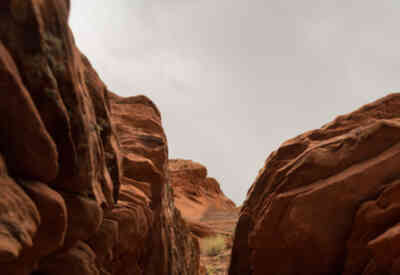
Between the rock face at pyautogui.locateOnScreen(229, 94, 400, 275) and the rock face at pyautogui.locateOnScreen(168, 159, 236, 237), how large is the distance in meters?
20.2

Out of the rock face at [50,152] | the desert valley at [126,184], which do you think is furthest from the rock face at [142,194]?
the rock face at [50,152]

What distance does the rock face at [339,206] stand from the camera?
263 inches

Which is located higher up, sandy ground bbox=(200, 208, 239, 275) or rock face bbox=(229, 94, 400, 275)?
rock face bbox=(229, 94, 400, 275)

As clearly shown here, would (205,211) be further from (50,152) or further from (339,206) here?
(50,152)

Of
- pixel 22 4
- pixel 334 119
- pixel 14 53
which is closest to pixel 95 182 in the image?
pixel 14 53

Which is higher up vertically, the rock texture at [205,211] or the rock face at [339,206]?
the rock face at [339,206]

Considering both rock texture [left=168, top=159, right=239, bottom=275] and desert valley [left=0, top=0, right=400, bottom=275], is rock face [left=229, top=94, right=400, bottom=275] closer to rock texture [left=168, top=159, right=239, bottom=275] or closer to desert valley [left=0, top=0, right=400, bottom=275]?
desert valley [left=0, top=0, right=400, bottom=275]

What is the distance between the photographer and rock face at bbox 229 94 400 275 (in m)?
6.69

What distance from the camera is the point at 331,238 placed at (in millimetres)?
7285

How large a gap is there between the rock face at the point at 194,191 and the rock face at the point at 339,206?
20249mm

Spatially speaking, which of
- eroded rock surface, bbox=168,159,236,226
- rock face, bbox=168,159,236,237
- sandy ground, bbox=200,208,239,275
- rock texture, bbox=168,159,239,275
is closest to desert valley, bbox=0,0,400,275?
Answer: sandy ground, bbox=200,208,239,275

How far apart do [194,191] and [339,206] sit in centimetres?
2774

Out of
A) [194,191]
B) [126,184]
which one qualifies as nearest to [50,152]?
[126,184]

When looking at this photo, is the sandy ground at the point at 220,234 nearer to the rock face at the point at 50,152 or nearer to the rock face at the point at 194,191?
the rock face at the point at 194,191
